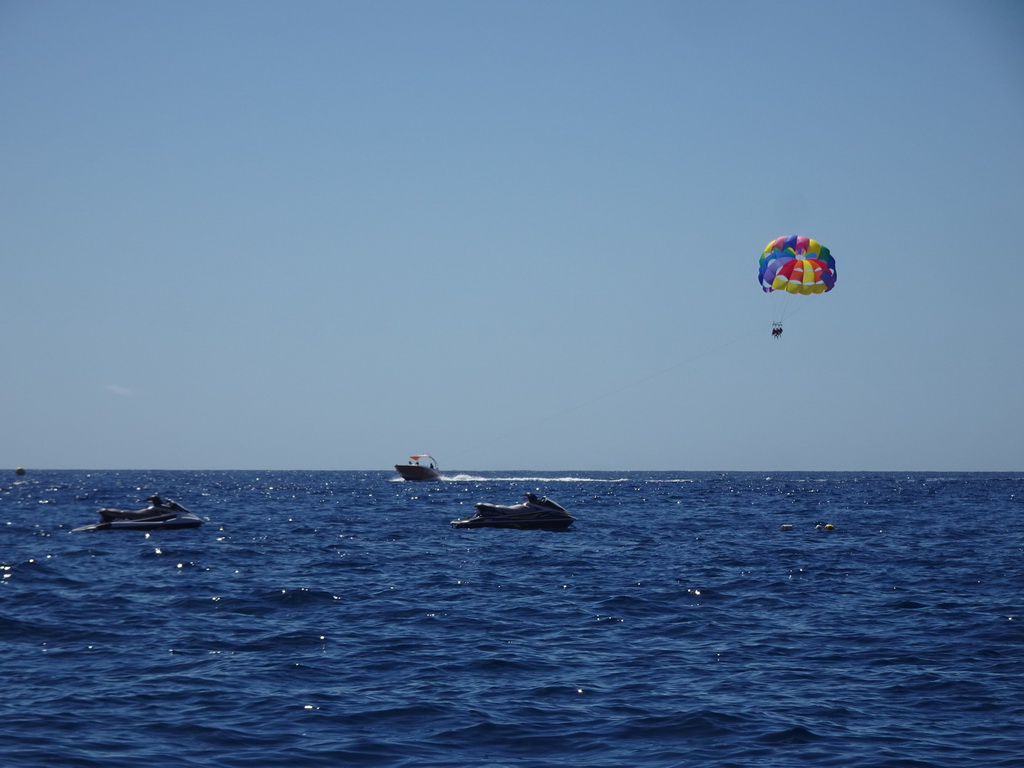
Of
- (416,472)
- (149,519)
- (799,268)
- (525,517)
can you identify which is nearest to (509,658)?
(525,517)

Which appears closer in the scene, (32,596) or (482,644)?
(482,644)

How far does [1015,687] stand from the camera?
1673 centimetres

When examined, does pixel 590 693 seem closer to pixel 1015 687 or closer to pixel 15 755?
pixel 1015 687

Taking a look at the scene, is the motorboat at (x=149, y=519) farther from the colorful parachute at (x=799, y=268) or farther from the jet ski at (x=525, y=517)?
the colorful parachute at (x=799, y=268)

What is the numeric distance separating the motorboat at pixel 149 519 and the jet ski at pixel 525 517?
47.2ft

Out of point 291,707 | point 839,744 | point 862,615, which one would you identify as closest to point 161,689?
point 291,707

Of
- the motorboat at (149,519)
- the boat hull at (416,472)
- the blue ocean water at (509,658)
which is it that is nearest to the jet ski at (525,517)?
the blue ocean water at (509,658)

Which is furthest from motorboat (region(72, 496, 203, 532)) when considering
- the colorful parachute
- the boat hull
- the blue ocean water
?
the boat hull

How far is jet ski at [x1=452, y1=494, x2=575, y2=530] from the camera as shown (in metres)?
48.8

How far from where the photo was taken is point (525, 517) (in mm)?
48750

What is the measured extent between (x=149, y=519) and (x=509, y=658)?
1332 inches

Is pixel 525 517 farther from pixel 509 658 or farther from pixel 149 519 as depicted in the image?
pixel 509 658

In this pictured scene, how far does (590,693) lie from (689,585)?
13.2 meters

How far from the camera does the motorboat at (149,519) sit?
4650 cm
